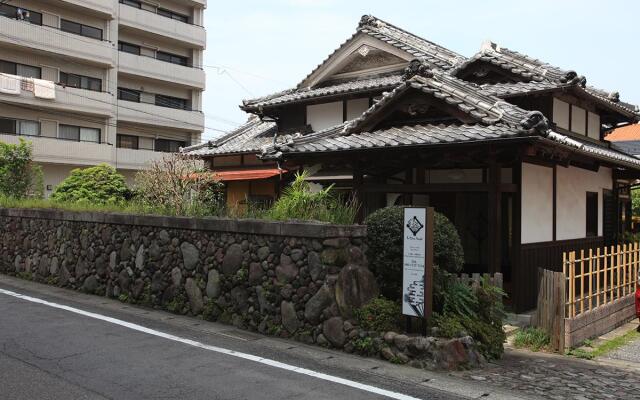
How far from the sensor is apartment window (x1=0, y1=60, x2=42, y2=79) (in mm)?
28344

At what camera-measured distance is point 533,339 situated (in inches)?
A: 321

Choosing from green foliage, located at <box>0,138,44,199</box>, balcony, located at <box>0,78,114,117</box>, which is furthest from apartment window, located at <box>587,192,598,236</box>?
balcony, located at <box>0,78,114,117</box>

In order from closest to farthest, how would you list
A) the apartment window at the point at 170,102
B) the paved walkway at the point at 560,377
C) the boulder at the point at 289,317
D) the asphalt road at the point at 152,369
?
the asphalt road at the point at 152,369
the paved walkway at the point at 560,377
the boulder at the point at 289,317
the apartment window at the point at 170,102

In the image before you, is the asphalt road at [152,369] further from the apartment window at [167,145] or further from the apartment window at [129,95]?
the apartment window at [167,145]

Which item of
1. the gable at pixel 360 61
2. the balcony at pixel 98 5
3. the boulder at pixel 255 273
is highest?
the balcony at pixel 98 5

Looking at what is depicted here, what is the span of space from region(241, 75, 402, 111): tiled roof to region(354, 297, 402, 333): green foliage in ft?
26.4

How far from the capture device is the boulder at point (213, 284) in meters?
8.77

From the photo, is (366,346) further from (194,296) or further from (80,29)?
(80,29)

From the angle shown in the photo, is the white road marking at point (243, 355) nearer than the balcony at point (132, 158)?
Yes

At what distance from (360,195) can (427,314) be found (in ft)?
16.2

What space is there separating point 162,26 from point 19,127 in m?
11.5

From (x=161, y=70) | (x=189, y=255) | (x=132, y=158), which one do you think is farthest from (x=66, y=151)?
(x=189, y=255)

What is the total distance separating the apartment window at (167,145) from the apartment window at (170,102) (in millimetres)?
2452

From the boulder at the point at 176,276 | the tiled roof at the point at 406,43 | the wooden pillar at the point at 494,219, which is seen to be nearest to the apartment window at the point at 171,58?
the tiled roof at the point at 406,43
